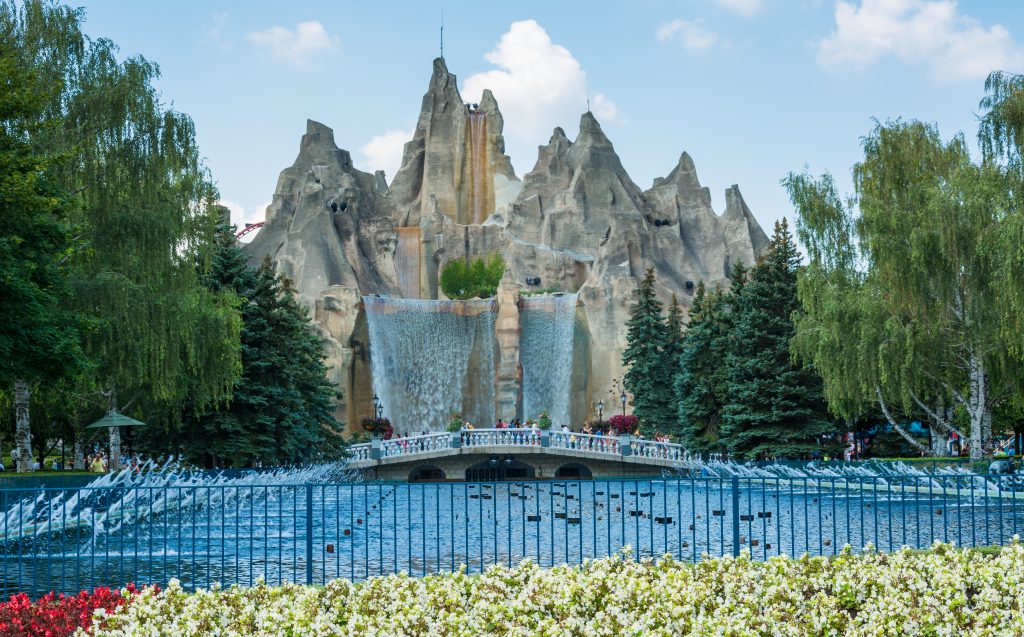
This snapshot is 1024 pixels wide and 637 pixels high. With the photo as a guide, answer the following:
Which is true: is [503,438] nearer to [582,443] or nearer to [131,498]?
[582,443]

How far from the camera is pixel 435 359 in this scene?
206 ft

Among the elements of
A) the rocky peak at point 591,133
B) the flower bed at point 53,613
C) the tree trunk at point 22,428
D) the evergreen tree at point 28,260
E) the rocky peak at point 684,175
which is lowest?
the flower bed at point 53,613

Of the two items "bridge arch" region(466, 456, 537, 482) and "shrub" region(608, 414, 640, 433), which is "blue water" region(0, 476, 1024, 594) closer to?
"bridge arch" region(466, 456, 537, 482)

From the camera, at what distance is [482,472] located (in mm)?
52781

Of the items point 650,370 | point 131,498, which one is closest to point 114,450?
point 131,498

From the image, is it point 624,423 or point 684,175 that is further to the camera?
point 684,175

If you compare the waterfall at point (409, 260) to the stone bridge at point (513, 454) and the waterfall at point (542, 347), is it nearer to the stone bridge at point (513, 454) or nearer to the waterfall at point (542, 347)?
the waterfall at point (542, 347)

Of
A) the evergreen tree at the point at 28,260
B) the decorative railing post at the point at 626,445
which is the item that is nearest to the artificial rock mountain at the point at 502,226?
the decorative railing post at the point at 626,445

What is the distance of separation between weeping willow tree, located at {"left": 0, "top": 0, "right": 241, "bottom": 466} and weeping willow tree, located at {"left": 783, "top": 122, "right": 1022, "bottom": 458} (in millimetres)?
17299

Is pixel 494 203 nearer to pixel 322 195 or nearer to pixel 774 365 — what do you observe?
pixel 322 195

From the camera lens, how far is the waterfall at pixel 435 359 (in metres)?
61.8

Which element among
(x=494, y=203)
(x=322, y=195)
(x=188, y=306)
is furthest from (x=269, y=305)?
Result: (x=494, y=203)

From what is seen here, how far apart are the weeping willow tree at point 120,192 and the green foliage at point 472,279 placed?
42553 mm

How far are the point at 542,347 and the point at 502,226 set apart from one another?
1363 cm
